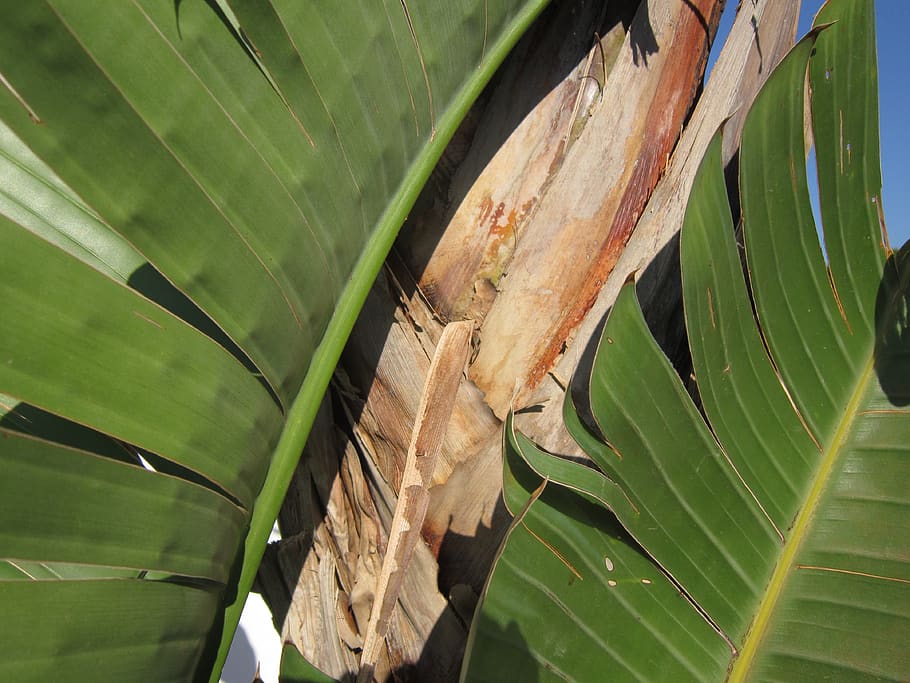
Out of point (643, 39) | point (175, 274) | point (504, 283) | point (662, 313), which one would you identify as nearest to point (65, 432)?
point (175, 274)

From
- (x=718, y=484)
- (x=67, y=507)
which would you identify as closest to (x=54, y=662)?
(x=67, y=507)

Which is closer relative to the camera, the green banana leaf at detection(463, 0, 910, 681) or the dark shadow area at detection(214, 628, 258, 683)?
the green banana leaf at detection(463, 0, 910, 681)

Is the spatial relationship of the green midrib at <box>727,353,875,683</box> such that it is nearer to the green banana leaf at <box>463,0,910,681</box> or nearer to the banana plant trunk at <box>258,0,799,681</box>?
the green banana leaf at <box>463,0,910,681</box>

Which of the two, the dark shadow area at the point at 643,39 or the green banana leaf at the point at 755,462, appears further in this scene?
the dark shadow area at the point at 643,39

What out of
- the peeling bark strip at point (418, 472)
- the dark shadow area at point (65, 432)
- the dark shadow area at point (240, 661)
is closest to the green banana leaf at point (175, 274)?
the dark shadow area at point (65, 432)

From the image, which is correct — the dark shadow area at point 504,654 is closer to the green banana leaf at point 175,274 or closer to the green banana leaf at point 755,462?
the green banana leaf at point 755,462

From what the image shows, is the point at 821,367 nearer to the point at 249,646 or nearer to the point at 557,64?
the point at 557,64

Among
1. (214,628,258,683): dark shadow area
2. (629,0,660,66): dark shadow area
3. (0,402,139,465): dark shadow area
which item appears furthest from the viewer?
(214,628,258,683): dark shadow area

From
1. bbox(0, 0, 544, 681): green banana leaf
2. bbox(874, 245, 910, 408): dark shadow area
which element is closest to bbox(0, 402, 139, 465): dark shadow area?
bbox(0, 0, 544, 681): green banana leaf
